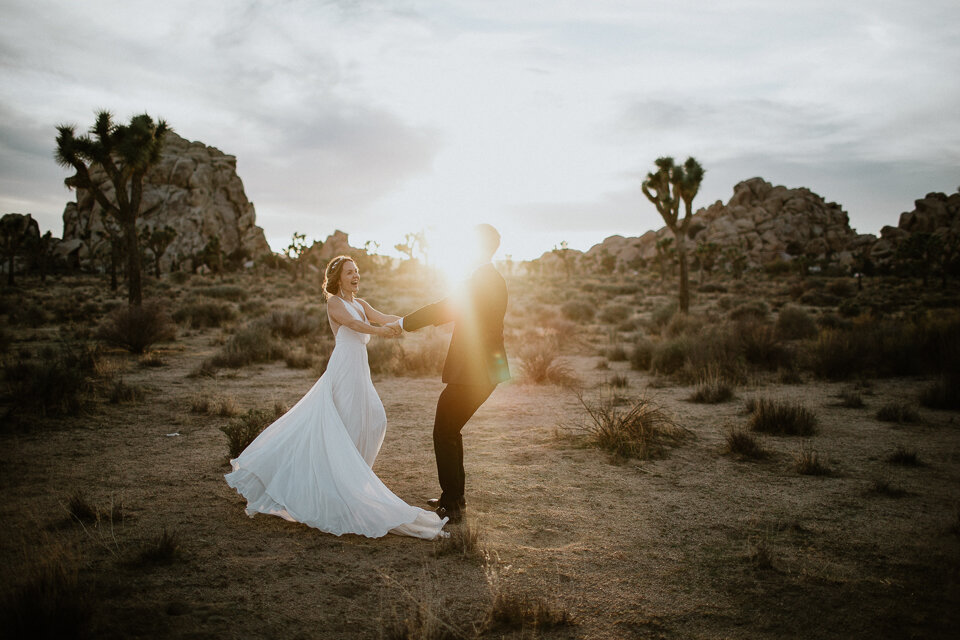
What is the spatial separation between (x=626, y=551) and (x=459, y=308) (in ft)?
7.48

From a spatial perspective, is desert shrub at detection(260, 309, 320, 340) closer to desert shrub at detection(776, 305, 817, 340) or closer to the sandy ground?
the sandy ground

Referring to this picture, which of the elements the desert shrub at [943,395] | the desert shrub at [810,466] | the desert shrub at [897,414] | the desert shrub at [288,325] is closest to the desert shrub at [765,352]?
the desert shrub at [943,395]

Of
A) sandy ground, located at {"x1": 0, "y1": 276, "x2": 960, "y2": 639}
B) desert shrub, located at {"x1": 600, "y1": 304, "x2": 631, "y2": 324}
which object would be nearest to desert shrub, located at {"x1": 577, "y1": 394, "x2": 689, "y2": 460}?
sandy ground, located at {"x1": 0, "y1": 276, "x2": 960, "y2": 639}

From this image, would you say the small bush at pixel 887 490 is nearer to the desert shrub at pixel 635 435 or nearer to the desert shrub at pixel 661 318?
the desert shrub at pixel 635 435

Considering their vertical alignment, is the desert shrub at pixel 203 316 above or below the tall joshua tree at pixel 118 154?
below

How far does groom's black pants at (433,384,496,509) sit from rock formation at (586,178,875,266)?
9770 centimetres

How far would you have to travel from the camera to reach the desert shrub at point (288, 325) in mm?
17828

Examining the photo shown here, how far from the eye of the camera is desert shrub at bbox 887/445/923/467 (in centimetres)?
615

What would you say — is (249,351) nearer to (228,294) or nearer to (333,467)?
(333,467)

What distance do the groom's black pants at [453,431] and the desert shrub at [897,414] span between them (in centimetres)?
673

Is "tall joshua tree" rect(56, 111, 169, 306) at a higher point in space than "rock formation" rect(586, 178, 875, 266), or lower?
lower

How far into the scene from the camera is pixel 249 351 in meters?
13.6

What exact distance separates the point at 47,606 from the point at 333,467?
1858 mm

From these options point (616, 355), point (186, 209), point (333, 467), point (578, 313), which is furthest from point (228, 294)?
point (186, 209)
